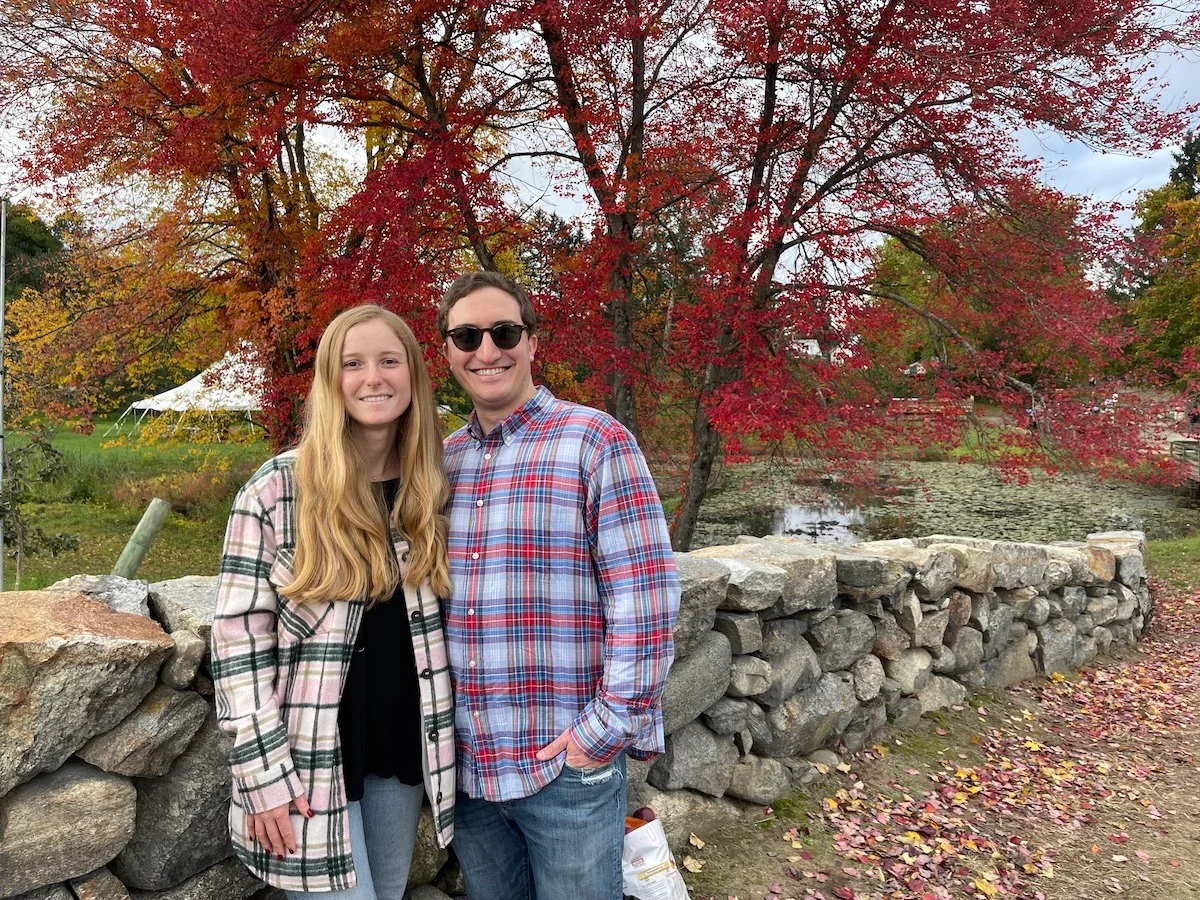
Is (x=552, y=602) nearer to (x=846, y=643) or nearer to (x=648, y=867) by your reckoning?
(x=648, y=867)

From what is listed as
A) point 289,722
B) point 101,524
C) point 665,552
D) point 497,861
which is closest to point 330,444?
point 289,722

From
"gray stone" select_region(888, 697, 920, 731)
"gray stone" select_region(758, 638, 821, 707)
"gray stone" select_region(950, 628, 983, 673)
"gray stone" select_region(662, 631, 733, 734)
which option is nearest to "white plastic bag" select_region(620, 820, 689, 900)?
"gray stone" select_region(662, 631, 733, 734)

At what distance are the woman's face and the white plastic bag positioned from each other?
50.9 inches

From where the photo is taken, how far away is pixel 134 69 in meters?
7.64

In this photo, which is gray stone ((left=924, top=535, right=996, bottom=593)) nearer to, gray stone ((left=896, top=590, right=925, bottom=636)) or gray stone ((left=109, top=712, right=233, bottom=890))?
gray stone ((left=896, top=590, right=925, bottom=636))

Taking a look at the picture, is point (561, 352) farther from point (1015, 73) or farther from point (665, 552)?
point (665, 552)

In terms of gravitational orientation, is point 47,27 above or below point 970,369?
above

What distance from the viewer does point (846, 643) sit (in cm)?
430

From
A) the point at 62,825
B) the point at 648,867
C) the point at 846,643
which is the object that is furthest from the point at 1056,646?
the point at 62,825

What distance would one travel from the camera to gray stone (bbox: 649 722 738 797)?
3270mm

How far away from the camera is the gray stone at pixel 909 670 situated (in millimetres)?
4707

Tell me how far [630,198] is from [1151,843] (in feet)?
16.8

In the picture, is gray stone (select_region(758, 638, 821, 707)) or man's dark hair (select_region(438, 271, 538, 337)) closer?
man's dark hair (select_region(438, 271, 538, 337))

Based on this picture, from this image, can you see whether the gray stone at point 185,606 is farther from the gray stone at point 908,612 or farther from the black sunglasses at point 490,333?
the gray stone at point 908,612
